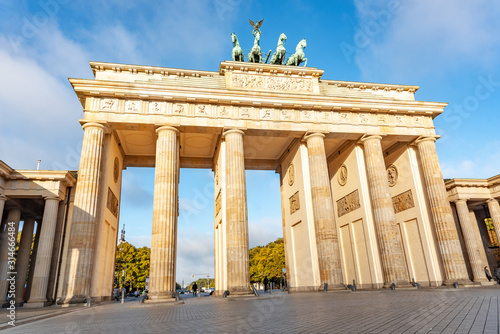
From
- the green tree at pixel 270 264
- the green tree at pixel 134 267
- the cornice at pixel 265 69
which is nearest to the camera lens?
the cornice at pixel 265 69

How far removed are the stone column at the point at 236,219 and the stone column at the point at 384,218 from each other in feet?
30.0

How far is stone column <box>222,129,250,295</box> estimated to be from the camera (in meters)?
17.9

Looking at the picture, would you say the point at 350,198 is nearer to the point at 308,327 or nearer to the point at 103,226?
the point at 103,226

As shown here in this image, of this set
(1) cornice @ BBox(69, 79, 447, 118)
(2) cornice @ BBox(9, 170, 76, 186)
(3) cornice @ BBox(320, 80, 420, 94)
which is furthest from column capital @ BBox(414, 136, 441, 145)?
(2) cornice @ BBox(9, 170, 76, 186)

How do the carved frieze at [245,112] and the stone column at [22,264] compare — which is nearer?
the carved frieze at [245,112]

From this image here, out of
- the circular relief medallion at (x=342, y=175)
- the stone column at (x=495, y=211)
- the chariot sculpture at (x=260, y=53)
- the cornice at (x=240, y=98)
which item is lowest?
the stone column at (x=495, y=211)

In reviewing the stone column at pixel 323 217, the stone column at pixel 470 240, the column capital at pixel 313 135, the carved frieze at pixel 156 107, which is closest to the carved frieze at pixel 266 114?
the column capital at pixel 313 135

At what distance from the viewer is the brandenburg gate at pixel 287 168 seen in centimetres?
1830

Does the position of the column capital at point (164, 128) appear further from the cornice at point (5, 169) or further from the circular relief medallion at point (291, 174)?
the circular relief medallion at point (291, 174)

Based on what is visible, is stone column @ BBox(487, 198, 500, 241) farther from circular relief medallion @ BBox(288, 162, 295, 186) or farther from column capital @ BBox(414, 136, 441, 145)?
circular relief medallion @ BBox(288, 162, 295, 186)

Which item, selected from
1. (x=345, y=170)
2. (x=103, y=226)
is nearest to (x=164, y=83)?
(x=103, y=226)

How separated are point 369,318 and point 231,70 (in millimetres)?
19834

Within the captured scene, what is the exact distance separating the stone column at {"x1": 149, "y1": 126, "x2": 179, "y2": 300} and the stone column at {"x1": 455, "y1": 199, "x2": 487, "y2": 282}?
2276 centimetres

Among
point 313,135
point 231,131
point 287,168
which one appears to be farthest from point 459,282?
point 231,131
